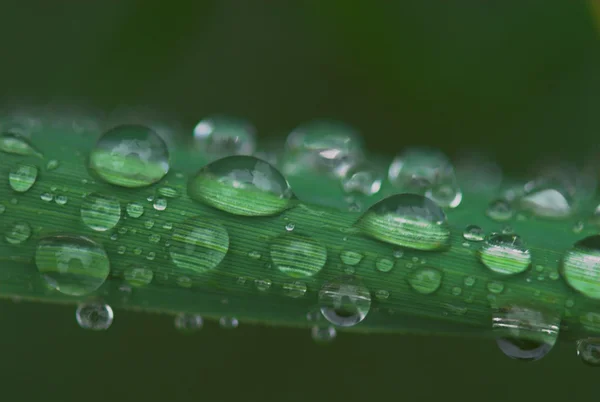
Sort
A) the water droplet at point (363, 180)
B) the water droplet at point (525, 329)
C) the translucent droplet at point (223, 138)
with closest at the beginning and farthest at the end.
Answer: the water droplet at point (525, 329) < the water droplet at point (363, 180) < the translucent droplet at point (223, 138)

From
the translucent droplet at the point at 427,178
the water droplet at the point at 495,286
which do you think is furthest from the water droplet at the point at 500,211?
the water droplet at the point at 495,286

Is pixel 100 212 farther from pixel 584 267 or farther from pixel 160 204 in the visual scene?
pixel 584 267

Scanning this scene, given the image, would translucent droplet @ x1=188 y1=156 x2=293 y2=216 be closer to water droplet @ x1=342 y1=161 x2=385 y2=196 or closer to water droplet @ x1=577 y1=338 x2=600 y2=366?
water droplet @ x1=342 y1=161 x2=385 y2=196

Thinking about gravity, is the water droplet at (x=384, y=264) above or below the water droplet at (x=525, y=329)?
above

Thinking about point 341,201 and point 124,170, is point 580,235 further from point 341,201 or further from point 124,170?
point 124,170

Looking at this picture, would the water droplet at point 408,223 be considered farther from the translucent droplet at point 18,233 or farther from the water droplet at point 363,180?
the translucent droplet at point 18,233

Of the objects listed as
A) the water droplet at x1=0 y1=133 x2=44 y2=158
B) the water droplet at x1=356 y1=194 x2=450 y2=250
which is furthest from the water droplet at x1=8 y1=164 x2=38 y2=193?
the water droplet at x1=356 y1=194 x2=450 y2=250
